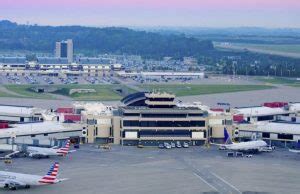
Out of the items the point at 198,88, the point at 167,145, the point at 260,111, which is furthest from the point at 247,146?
the point at 198,88

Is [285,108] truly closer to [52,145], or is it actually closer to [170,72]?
[52,145]

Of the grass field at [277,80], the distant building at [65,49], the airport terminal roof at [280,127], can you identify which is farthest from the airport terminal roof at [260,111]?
the distant building at [65,49]

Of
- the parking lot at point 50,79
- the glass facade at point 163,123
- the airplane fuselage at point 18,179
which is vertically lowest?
the airplane fuselage at point 18,179

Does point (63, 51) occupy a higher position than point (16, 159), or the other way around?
point (63, 51)

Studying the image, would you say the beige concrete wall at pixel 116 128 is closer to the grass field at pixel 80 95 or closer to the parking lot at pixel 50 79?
the grass field at pixel 80 95

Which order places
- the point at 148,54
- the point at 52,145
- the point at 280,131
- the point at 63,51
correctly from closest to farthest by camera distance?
1. the point at 52,145
2. the point at 280,131
3. the point at 63,51
4. the point at 148,54

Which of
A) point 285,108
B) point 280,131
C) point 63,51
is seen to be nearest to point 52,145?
point 280,131
